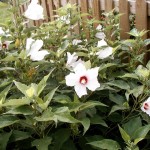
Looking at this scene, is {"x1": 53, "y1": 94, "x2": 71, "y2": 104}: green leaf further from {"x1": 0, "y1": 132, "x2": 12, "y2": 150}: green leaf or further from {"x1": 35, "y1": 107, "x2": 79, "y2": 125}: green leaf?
{"x1": 0, "y1": 132, "x2": 12, "y2": 150}: green leaf

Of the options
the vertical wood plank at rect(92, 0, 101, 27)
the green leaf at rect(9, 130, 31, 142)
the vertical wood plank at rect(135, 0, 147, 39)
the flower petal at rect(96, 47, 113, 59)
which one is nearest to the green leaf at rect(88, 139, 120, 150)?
the green leaf at rect(9, 130, 31, 142)

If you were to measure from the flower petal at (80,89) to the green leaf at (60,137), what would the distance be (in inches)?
7.7

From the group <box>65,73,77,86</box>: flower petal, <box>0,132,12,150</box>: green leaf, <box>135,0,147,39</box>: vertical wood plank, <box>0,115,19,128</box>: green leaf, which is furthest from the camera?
<box>135,0,147,39</box>: vertical wood plank

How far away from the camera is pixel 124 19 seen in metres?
3.03

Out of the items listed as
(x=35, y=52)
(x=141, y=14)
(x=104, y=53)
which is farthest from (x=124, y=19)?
(x=35, y=52)

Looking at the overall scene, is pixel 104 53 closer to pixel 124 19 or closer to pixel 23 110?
pixel 23 110

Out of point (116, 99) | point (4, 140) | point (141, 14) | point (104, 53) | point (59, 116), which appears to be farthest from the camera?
point (141, 14)

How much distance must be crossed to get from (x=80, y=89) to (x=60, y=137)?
0.85 ft

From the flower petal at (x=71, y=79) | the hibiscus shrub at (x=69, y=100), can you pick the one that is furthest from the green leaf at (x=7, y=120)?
the flower petal at (x=71, y=79)

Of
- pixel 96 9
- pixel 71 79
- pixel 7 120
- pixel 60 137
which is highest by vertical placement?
pixel 96 9

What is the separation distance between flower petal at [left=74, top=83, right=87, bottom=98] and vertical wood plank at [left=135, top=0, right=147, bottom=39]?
4.22 feet

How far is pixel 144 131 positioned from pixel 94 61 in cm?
60

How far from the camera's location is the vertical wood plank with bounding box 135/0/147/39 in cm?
280

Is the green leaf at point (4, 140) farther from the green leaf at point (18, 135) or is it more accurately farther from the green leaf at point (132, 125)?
the green leaf at point (132, 125)
